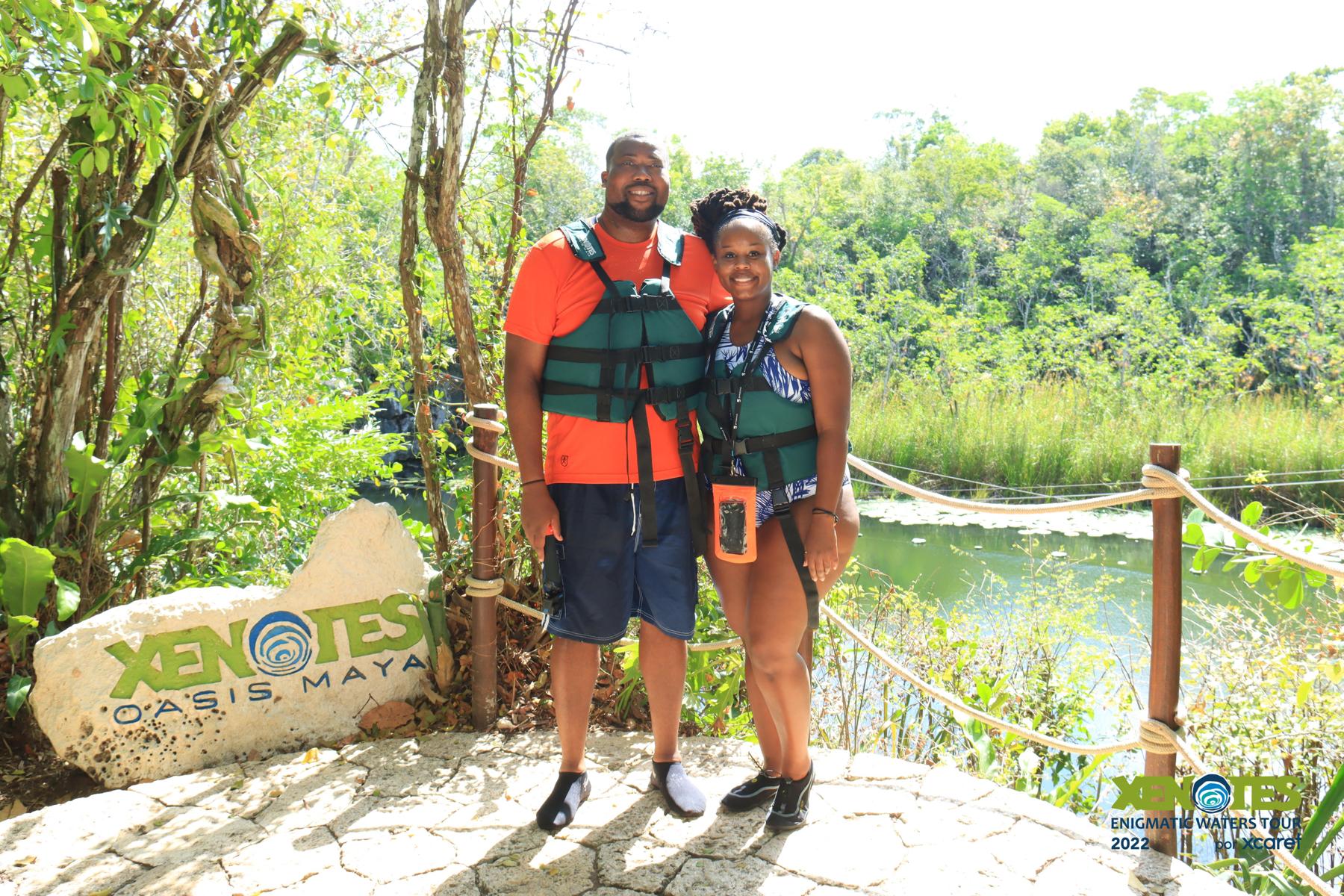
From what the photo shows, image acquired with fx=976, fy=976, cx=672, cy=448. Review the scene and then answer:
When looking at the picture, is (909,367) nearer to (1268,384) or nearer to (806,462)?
(1268,384)

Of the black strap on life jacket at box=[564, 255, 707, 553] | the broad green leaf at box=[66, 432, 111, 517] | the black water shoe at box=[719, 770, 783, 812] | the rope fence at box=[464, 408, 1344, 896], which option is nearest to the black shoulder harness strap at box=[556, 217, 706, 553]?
the black strap on life jacket at box=[564, 255, 707, 553]

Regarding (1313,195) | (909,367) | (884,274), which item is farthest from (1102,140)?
(909,367)

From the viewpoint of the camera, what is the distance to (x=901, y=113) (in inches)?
1500

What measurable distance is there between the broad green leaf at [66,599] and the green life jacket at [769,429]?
6.83ft

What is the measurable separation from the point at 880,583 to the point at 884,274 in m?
18.6

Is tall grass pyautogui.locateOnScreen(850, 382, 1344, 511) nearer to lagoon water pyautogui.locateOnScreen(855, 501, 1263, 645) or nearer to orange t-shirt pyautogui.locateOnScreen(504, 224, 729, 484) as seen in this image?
lagoon water pyautogui.locateOnScreen(855, 501, 1263, 645)

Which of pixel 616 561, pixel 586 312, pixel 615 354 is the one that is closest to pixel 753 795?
pixel 616 561

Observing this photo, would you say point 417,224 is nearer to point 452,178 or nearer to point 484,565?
point 452,178

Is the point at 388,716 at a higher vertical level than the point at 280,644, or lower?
lower

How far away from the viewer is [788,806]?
Result: 2.30 meters

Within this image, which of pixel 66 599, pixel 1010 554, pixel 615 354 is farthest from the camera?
pixel 1010 554

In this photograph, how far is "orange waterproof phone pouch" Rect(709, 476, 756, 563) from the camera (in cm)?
213

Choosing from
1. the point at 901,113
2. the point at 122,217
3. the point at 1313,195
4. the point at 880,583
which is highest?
the point at 901,113

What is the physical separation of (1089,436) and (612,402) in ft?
36.2
